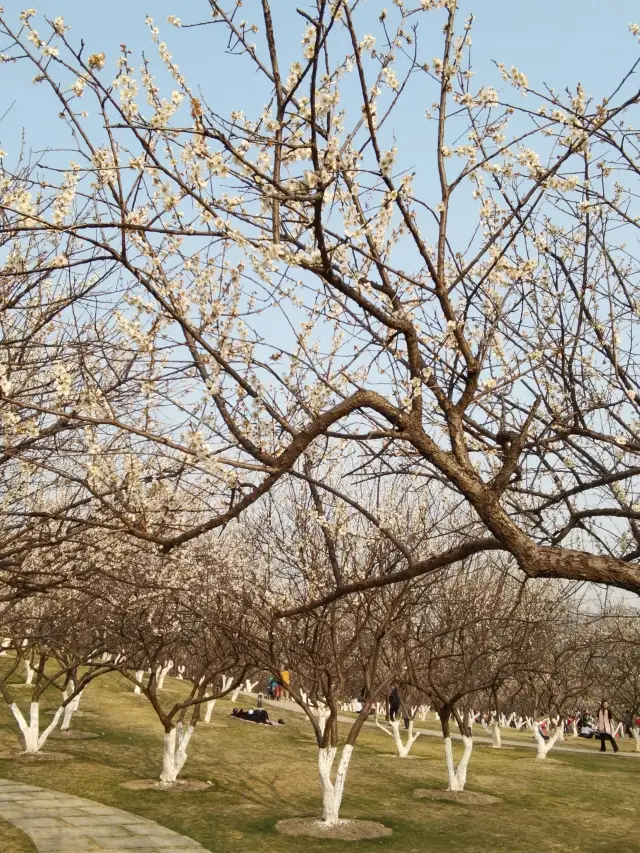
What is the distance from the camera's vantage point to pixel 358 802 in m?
16.7

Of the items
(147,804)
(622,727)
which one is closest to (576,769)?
(147,804)

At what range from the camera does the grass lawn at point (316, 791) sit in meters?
13.7

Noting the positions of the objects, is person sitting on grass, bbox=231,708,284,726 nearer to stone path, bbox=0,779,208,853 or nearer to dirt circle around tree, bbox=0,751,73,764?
dirt circle around tree, bbox=0,751,73,764

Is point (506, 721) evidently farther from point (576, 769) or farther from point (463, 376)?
point (463, 376)

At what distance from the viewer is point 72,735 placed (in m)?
22.3

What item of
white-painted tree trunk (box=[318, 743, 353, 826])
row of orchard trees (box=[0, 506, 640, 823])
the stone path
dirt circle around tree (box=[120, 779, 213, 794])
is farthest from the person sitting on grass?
white-painted tree trunk (box=[318, 743, 353, 826])

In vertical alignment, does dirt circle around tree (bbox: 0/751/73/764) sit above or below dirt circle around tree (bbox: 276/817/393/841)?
above

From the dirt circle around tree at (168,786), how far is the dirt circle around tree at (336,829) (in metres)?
3.27

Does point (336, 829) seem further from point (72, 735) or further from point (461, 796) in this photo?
point (72, 735)

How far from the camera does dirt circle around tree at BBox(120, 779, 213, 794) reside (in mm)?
16547

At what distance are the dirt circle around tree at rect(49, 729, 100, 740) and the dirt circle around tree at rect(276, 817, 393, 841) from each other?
9.90 m

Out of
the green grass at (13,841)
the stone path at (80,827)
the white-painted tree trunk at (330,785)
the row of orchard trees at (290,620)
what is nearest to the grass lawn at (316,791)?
the green grass at (13,841)

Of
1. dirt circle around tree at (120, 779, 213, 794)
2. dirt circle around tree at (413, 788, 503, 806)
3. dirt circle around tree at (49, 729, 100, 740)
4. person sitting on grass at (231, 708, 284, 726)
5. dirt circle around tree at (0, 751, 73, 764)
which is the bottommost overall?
dirt circle around tree at (413, 788, 503, 806)

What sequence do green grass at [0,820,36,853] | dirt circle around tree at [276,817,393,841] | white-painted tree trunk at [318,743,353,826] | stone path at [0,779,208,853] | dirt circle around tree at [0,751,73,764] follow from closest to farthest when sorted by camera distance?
A: green grass at [0,820,36,853] → stone path at [0,779,208,853] → dirt circle around tree at [276,817,393,841] → white-painted tree trunk at [318,743,353,826] → dirt circle around tree at [0,751,73,764]
